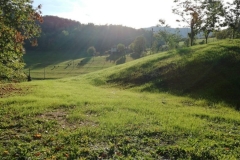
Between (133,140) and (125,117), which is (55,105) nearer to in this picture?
(125,117)

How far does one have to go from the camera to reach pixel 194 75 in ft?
73.7

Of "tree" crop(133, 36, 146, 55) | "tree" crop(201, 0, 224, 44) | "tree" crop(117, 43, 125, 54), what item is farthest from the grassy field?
"tree" crop(117, 43, 125, 54)

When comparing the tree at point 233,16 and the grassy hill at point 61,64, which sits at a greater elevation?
the tree at point 233,16

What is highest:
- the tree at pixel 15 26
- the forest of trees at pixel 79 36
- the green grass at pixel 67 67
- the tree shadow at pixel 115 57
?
the forest of trees at pixel 79 36

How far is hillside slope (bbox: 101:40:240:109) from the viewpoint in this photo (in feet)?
61.9

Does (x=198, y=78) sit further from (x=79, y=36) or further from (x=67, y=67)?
(x=79, y=36)

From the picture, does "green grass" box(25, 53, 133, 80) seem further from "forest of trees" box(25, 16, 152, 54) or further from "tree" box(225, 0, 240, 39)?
"tree" box(225, 0, 240, 39)

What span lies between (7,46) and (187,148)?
11.6 m

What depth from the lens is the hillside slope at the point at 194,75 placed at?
18.9 m

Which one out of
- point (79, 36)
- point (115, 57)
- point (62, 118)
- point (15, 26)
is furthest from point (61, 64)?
point (62, 118)

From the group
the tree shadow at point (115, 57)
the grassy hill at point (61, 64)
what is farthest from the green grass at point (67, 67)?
the tree shadow at point (115, 57)

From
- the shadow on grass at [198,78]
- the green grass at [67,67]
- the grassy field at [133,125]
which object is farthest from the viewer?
the green grass at [67,67]

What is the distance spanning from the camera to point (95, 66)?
114875 mm

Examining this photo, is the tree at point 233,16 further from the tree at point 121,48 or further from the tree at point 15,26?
the tree at point 121,48
